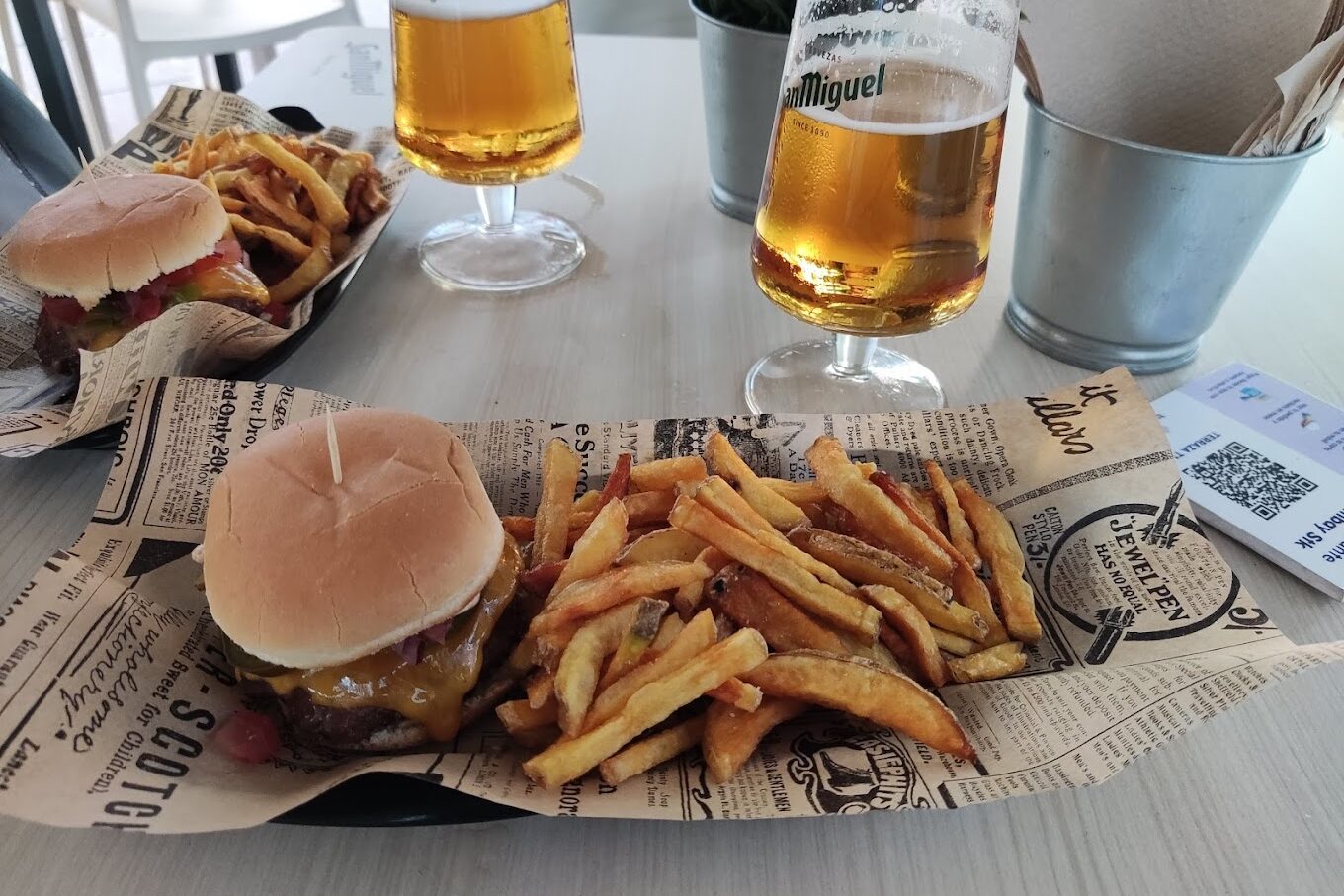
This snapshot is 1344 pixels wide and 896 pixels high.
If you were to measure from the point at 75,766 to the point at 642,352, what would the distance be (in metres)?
0.95

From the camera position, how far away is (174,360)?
3.94 feet

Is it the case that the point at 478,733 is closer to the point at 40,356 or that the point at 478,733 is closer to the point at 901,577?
the point at 901,577

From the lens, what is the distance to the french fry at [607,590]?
0.87 metres

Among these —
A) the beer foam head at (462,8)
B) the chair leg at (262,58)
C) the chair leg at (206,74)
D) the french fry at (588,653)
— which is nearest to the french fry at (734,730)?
the french fry at (588,653)

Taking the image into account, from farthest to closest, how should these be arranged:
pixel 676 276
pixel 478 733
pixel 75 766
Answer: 1. pixel 676 276
2. pixel 478 733
3. pixel 75 766

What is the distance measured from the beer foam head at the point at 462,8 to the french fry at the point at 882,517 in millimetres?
884

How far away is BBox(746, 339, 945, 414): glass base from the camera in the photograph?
1.35 meters

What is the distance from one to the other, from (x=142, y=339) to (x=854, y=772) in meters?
0.95

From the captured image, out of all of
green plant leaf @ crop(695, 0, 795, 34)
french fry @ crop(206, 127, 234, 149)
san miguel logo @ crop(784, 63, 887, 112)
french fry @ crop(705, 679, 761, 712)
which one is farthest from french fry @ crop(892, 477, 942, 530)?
french fry @ crop(206, 127, 234, 149)

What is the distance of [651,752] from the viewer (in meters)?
0.80

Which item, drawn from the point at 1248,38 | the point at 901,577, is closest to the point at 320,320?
the point at 901,577

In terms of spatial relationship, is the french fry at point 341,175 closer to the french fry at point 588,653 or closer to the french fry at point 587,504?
the french fry at point 587,504

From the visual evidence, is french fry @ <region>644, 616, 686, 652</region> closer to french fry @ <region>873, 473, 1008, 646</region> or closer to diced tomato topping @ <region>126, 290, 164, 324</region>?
french fry @ <region>873, 473, 1008, 646</region>

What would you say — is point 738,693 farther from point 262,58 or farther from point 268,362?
point 262,58
